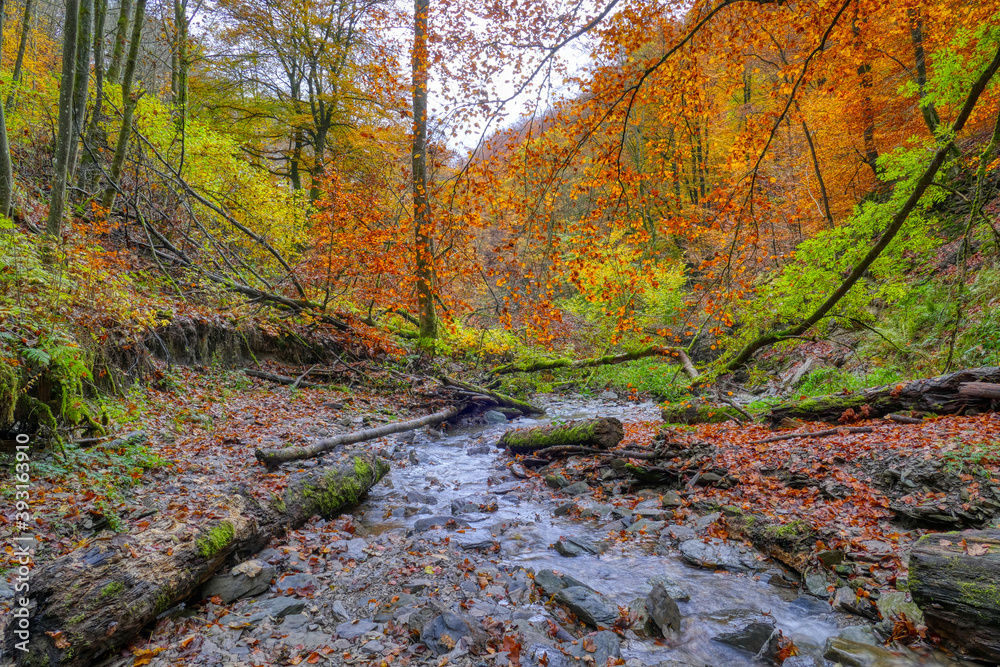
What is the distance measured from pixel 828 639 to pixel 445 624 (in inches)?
105

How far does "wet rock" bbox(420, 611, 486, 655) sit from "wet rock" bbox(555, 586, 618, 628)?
2.50 feet

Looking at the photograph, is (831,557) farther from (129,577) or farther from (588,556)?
(129,577)

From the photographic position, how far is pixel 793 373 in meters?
12.6

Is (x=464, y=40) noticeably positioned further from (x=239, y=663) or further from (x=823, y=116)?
(x=823, y=116)

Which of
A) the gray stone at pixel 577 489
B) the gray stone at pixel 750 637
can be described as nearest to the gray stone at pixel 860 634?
the gray stone at pixel 750 637

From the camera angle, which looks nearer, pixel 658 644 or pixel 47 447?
pixel 658 644

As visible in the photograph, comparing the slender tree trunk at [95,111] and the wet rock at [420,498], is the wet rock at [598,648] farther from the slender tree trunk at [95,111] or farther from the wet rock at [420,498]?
the slender tree trunk at [95,111]

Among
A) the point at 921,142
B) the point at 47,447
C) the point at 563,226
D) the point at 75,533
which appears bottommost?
the point at 75,533

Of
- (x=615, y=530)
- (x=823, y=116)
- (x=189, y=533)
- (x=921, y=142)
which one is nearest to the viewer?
(x=189, y=533)

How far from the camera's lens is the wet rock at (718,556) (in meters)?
4.18

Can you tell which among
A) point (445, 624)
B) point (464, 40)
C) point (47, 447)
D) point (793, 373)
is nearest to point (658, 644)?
point (445, 624)

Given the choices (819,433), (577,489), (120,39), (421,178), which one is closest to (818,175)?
(819,433)

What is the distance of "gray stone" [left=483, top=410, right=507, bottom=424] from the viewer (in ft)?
36.5

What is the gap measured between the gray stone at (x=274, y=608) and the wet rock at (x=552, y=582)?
1.92 m
